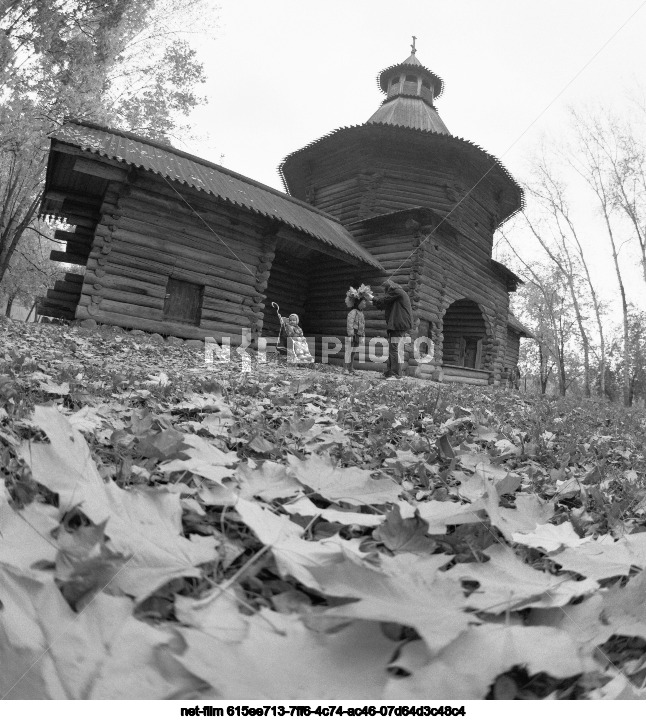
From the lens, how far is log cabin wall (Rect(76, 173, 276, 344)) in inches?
359

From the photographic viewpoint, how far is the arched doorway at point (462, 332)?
19.8m

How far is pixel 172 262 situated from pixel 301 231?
126 inches

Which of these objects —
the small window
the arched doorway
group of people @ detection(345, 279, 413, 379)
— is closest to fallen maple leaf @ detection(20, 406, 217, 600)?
group of people @ detection(345, 279, 413, 379)

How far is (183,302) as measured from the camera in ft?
33.9

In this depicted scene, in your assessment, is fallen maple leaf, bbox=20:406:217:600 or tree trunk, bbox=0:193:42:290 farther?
tree trunk, bbox=0:193:42:290

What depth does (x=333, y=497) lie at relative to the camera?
117 centimetres

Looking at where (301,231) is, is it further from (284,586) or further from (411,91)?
(411,91)

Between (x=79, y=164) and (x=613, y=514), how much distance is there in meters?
9.63

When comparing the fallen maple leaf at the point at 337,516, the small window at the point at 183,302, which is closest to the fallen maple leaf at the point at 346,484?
the fallen maple leaf at the point at 337,516

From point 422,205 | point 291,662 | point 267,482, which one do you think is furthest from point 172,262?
point 291,662

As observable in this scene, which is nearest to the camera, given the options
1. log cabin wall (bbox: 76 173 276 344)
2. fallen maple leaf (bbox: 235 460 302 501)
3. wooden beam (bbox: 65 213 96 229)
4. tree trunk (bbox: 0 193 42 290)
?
fallen maple leaf (bbox: 235 460 302 501)

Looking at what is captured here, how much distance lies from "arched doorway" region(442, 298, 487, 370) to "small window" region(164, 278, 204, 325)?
39.1ft

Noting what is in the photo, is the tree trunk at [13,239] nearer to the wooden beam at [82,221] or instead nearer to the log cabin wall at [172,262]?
the wooden beam at [82,221]

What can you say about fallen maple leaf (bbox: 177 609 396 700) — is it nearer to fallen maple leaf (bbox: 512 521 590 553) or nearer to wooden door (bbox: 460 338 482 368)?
fallen maple leaf (bbox: 512 521 590 553)
